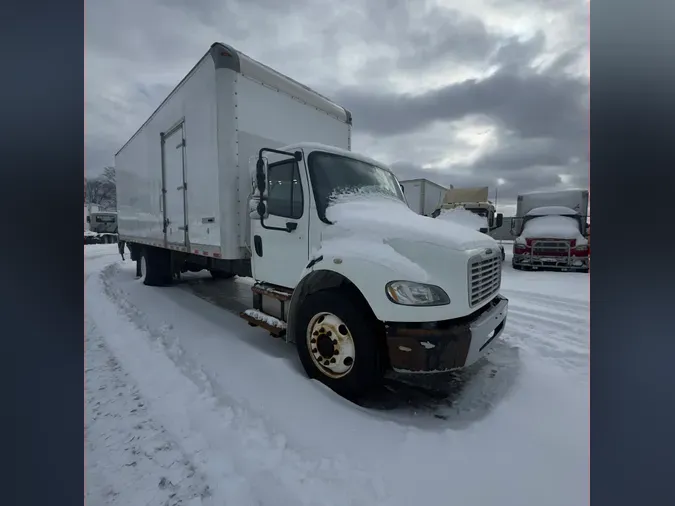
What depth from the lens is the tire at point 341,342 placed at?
265 cm

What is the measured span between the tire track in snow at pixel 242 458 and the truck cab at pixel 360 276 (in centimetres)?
82

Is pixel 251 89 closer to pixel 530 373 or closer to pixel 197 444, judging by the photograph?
pixel 197 444

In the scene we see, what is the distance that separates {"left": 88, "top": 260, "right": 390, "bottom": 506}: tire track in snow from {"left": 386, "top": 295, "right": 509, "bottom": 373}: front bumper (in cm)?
86

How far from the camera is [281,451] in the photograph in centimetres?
208

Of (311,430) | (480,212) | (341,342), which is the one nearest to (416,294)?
(341,342)

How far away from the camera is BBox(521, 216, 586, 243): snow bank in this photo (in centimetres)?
1041

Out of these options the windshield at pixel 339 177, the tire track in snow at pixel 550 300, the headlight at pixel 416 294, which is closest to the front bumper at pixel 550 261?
the tire track in snow at pixel 550 300

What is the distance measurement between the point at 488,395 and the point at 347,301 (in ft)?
5.33

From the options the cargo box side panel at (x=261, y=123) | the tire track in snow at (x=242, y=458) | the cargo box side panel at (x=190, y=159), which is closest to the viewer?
the tire track in snow at (x=242, y=458)

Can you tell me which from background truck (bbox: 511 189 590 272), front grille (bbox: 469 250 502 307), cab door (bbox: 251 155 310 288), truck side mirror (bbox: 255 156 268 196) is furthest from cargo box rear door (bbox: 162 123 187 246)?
background truck (bbox: 511 189 590 272)

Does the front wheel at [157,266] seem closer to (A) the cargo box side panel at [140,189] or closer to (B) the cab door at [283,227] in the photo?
(A) the cargo box side panel at [140,189]

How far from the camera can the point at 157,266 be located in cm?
758

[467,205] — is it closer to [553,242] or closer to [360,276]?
[553,242]
